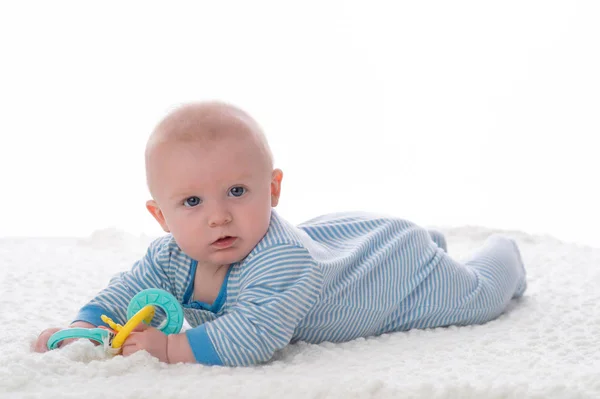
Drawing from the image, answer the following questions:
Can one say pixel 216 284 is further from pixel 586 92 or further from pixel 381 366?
pixel 586 92

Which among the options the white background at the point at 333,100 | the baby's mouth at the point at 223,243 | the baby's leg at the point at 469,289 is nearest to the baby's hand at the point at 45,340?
the baby's mouth at the point at 223,243

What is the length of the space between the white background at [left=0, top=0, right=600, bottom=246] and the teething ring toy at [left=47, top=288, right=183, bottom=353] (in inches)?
76.2

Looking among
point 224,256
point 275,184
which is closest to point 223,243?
point 224,256

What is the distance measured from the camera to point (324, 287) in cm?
112

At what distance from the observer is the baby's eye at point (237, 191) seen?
1.03m

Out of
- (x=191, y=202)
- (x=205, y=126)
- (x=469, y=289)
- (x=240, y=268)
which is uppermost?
(x=205, y=126)

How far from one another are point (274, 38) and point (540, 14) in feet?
3.75

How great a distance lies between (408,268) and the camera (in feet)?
4.19

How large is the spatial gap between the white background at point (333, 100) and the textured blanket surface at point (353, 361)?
4.73 ft

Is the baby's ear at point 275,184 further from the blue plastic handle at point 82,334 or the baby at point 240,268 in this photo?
the blue plastic handle at point 82,334

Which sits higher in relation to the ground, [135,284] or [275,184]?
[275,184]

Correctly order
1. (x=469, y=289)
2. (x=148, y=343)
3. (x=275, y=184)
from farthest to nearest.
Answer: (x=469, y=289) → (x=275, y=184) → (x=148, y=343)

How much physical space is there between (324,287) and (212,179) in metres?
0.25

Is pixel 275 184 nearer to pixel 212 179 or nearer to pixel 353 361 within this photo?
pixel 212 179
